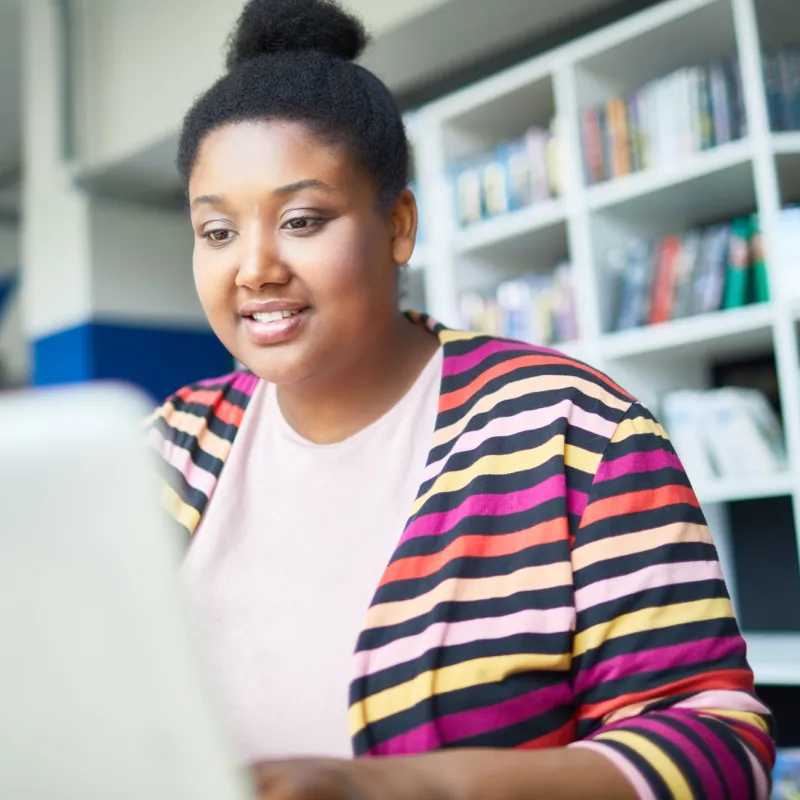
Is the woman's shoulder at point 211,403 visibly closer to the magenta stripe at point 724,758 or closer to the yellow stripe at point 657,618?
the yellow stripe at point 657,618

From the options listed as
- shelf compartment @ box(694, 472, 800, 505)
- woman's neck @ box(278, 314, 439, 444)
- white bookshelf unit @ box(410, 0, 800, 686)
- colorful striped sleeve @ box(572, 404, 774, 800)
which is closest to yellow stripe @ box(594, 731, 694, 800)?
colorful striped sleeve @ box(572, 404, 774, 800)

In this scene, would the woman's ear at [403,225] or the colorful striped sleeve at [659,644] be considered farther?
the woman's ear at [403,225]

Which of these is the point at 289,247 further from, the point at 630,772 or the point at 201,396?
the point at 630,772

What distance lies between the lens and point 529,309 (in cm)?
258

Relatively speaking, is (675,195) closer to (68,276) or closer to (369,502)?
(369,502)

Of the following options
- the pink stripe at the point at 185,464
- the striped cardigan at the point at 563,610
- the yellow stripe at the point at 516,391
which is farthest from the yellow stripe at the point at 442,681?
the pink stripe at the point at 185,464

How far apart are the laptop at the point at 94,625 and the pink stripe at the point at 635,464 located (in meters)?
0.57

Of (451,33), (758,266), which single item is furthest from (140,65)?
(758,266)

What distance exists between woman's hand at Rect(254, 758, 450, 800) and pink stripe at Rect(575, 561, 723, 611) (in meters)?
0.28

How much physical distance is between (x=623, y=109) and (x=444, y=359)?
5.21ft

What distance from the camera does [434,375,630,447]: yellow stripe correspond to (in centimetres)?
91

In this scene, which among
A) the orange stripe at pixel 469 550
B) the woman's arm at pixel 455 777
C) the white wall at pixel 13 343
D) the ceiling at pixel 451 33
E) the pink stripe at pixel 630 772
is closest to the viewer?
the woman's arm at pixel 455 777

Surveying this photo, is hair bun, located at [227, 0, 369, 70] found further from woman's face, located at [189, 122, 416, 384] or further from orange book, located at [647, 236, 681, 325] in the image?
orange book, located at [647, 236, 681, 325]

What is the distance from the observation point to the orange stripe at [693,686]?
723 millimetres
